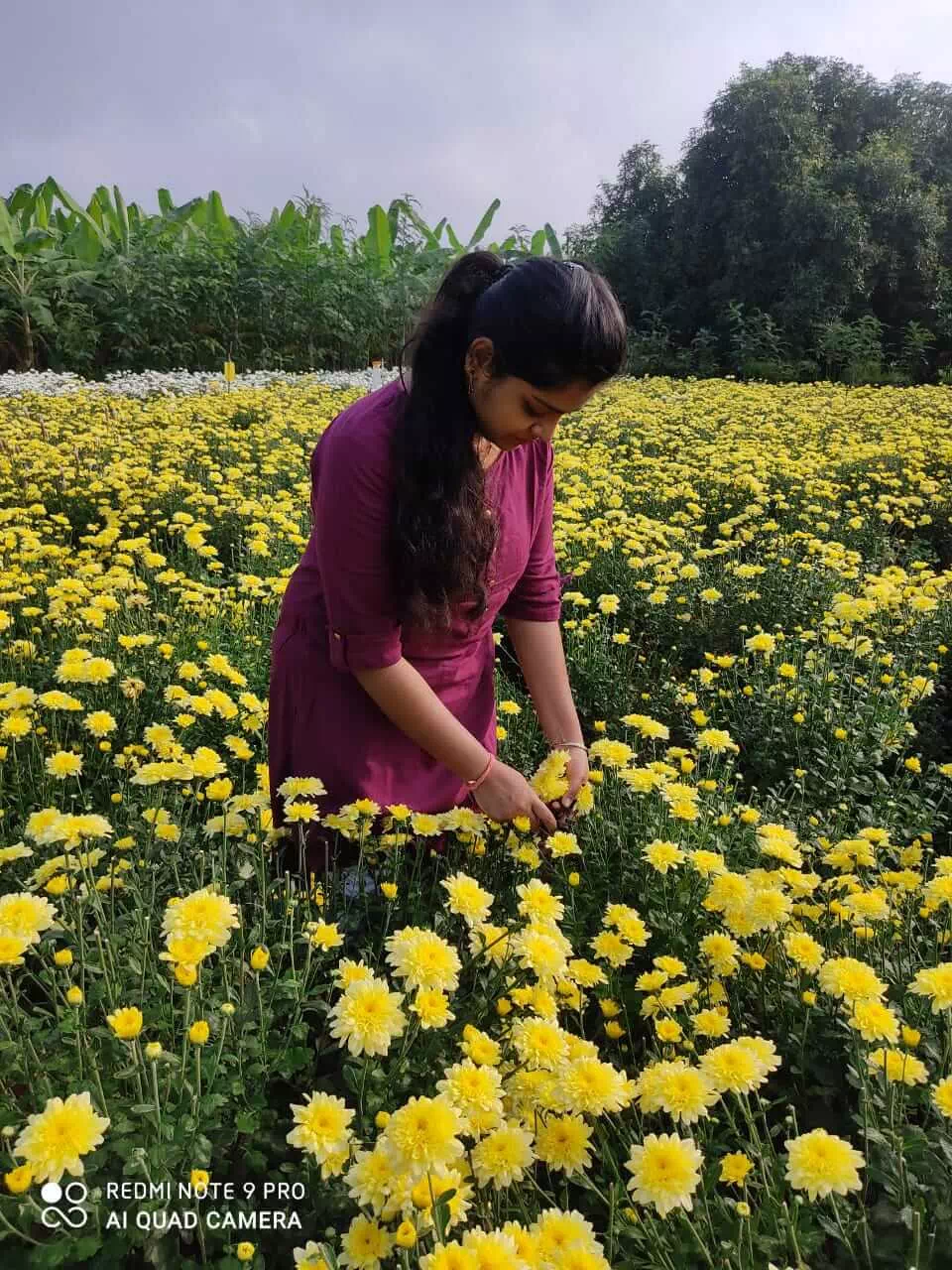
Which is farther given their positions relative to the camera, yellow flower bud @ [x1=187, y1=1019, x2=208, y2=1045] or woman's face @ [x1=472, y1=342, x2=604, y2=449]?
woman's face @ [x1=472, y1=342, x2=604, y2=449]

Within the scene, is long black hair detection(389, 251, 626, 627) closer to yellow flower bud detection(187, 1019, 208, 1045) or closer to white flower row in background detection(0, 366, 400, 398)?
yellow flower bud detection(187, 1019, 208, 1045)

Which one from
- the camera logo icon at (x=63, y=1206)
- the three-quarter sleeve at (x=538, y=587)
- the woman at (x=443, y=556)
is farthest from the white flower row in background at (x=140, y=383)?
the camera logo icon at (x=63, y=1206)

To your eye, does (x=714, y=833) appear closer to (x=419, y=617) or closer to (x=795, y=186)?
(x=419, y=617)

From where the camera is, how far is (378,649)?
5.83 feet

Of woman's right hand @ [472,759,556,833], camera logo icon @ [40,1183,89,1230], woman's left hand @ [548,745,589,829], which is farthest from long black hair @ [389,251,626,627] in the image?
camera logo icon @ [40,1183,89,1230]

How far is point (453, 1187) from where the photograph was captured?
1.02 m

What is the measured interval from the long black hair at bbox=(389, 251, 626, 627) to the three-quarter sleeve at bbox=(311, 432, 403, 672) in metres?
0.03

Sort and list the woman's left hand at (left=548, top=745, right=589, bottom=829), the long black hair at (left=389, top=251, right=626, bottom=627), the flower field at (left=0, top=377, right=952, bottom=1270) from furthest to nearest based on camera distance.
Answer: the woman's left hand at (left=548, top=745, right=589, bottom=829) < the long black hair at (left=389, top=251, right=626, bottom=627) < the flower field at (left=0, top=377, right=952, bottom=1270)

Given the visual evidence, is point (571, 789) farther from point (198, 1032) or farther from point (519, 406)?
point (198, 1032)

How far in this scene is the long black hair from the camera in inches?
59.4

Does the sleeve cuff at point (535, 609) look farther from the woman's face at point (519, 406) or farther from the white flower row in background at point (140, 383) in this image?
the white flower row in background at point (140, 383)

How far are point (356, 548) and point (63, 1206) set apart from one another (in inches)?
41.8

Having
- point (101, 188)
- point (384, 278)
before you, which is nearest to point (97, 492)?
point (384, 278)

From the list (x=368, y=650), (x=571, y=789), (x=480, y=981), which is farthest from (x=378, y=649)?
(x=480, y=981)
